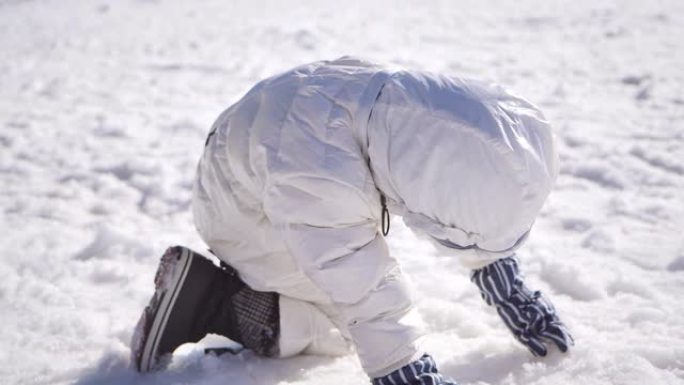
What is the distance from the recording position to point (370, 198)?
4.48 feet

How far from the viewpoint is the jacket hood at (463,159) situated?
4.12ft

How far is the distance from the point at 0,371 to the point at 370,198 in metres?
0.86

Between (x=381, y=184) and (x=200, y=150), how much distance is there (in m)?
1.89

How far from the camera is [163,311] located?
63.7 inches

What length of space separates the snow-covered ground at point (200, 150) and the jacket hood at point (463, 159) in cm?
42

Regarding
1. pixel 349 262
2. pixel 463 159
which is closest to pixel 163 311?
pixel 349 262

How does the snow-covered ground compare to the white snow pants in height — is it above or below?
below

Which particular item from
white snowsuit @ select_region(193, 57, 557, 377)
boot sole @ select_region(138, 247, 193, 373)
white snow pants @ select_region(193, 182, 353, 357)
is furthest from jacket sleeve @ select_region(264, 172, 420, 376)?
boot sole @ select_region(138, 247, 193, 373)

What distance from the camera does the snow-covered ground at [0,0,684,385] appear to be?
1.66 m

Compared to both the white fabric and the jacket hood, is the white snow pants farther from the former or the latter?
the jacket hood

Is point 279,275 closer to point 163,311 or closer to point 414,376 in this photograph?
point 163,311

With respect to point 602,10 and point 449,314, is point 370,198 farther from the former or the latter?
point 602,10

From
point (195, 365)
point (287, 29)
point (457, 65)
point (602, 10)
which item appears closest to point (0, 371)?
point (195, 365)

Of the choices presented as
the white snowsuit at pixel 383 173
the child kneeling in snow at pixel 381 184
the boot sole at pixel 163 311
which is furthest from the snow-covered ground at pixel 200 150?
the white snowsuit at pixel 383 173
